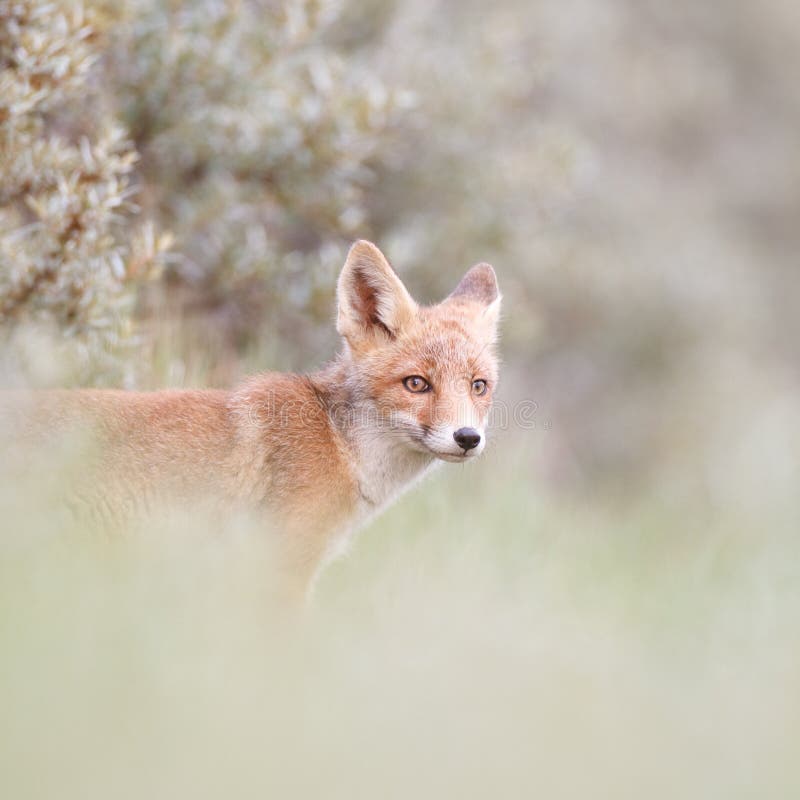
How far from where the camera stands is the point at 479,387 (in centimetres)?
602

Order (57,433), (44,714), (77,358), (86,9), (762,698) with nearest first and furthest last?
(44,714) < (762,698) < (57,433) < (77,358) < (86,9)

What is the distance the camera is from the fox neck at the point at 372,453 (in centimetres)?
573

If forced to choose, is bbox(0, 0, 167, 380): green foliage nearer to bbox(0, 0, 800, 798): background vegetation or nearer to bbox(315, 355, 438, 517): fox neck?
bbox(0, 0, 800, 798): background vegetation

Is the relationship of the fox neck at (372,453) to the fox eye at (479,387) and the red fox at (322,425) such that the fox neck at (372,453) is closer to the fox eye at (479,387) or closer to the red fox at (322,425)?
the red fox at (322,425)

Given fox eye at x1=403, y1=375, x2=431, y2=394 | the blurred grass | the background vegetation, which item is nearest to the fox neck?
fox eye at x1=403, y1=375, x2=431, y2=394

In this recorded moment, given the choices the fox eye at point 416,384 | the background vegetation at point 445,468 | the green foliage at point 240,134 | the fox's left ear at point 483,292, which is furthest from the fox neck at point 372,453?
the green foliage at point 240,134

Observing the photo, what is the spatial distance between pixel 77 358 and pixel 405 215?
289 inches

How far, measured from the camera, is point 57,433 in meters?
5.03

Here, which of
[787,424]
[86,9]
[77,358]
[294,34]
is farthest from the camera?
[787,424]

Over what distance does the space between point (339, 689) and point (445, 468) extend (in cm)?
502

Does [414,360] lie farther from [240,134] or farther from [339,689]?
[240,134]

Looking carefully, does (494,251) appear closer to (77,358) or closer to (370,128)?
(370,128)

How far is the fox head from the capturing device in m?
5.64

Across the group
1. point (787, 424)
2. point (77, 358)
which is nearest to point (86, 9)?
point (77, 358)
